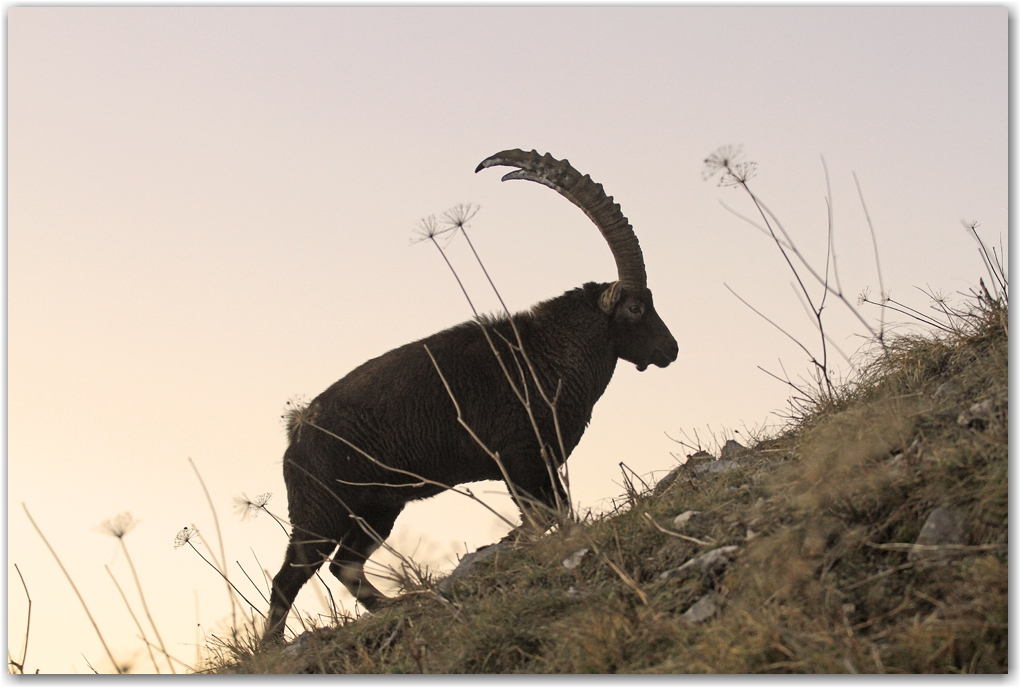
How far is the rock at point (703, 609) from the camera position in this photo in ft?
11.4

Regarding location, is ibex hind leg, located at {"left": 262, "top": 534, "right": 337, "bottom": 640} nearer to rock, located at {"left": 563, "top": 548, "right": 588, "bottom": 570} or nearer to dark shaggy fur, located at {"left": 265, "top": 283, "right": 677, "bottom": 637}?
dark shaggy fur, located at {"left": 265, "top": 283, "right": 677, "bottom": 637}

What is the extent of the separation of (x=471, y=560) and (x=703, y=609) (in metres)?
2.09

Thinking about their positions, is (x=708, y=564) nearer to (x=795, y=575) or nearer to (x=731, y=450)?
(x=795, y=575)

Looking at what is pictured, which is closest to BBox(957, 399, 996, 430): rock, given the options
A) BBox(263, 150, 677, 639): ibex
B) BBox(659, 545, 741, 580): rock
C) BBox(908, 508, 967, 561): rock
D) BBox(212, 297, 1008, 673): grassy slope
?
BBox(212, 297, 1008, 673): grassy slope

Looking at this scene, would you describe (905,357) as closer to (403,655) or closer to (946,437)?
(946,437)

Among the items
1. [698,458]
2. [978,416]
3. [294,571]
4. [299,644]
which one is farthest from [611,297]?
[978,416]

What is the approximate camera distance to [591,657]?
3.47m

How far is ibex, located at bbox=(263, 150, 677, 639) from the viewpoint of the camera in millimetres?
6242

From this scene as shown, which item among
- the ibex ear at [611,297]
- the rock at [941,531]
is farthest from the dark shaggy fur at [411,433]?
the rock at [941,531]

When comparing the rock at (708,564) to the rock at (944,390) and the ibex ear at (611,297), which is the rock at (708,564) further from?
the ibex ear at (611,297)

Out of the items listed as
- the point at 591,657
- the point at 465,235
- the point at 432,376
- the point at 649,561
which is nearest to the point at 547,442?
the point at 432,376

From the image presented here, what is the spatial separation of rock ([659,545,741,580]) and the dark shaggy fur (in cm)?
236

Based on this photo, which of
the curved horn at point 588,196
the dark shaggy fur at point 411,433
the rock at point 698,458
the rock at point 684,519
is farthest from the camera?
the curved horn at point 588,196

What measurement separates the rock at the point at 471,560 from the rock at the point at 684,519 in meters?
1.32
